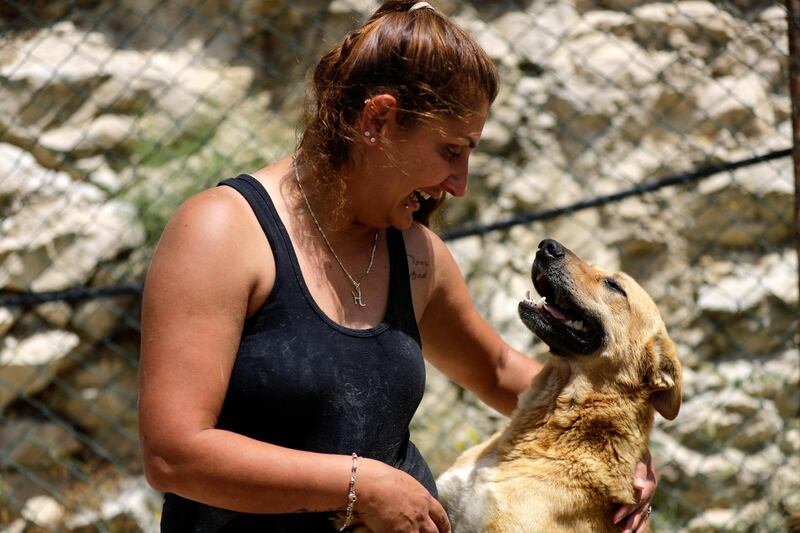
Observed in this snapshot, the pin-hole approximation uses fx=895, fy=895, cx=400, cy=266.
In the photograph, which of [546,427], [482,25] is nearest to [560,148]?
[482,25]

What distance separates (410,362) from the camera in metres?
2.00

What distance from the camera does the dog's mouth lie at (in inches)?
104

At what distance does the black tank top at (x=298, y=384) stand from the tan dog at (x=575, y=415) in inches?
20.6

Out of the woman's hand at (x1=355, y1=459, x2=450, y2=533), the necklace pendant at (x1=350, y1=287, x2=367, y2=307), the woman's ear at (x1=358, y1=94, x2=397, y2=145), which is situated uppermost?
the woman's ear at (x1=358, y1=94, x2=397, y2=145)

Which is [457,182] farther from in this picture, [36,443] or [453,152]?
[36,443]

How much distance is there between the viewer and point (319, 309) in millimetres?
1883

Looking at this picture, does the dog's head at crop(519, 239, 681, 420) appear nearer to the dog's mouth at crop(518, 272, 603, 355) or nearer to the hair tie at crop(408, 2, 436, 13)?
the dog's mouth at crop(518, 272, 603, 355)

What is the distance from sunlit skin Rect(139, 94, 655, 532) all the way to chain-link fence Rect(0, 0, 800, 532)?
2.23m

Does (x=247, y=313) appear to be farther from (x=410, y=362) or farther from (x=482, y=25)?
(x=482, y=25)

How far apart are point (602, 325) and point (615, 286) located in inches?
6.5

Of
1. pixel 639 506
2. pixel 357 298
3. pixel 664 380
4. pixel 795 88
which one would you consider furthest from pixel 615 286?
pixel 795 88

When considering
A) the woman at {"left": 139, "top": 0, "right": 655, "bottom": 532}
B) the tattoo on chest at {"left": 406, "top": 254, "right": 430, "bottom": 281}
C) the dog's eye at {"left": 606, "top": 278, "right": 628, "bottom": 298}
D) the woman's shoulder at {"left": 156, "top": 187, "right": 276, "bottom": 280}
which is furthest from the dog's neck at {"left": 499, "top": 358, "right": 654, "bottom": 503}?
the woman's shoulder at {"left": 156, "top": 187, "right": 276, "bottom": 280}

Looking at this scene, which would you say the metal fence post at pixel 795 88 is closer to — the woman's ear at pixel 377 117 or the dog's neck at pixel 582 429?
the dog's neck at pixel 582 429

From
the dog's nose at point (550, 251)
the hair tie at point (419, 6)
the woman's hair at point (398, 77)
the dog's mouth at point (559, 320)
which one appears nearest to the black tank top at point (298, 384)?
the woman's hair at point (398, 77)
